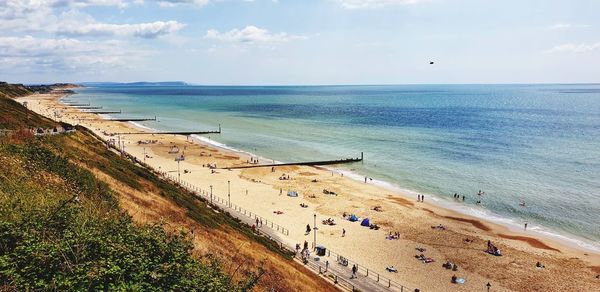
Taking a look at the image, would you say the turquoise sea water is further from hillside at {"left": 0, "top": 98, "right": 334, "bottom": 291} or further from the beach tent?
hillside at {"left": 0, "top": 98, "right": 334, "bottom": 291}

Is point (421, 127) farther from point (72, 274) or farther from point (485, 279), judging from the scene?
point (72, 274)

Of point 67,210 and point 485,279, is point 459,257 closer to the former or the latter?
point 485,279

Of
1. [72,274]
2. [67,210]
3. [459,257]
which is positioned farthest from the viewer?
[459,257]

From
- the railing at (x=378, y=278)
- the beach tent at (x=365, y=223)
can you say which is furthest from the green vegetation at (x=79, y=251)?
the beach tent at (x=365, y=223)

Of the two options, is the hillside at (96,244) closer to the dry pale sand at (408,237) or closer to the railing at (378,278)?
the railing at (378,278)

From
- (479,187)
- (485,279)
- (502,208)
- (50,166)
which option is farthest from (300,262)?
(479,187)

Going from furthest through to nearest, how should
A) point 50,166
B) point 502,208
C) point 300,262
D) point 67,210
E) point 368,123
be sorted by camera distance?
1. point 368,123
2. point 502,208
3. point 300,262
4. point 50,166
5. point 67,210

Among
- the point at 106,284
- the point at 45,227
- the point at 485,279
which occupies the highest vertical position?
the point at 45,227

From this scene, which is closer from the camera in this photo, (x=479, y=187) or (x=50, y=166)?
(x=50, y=166)

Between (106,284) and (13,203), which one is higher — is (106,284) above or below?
below
